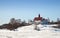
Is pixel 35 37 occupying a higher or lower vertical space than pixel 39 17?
lower

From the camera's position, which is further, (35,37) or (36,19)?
(36,19)

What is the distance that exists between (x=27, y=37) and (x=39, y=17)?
8.86m

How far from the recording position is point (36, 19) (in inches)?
706

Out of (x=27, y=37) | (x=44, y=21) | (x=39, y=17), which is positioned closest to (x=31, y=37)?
(x=27, y=37)

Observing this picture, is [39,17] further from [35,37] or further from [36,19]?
[35,37]

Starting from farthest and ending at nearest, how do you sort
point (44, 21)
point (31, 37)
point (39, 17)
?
point (44, 21)
point (39, 17)
point (31, 37)

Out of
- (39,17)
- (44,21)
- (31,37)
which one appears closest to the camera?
(31,37)

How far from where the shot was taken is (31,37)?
9.11 meters

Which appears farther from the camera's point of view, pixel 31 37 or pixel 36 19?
pixel 36 19

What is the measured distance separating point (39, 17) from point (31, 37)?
8.84 meters

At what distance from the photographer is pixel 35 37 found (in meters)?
9.12

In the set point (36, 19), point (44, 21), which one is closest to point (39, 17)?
point (36, 19)

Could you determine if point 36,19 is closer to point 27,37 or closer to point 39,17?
point 39,17

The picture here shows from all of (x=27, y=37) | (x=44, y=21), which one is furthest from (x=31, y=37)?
(x=44, y=21)
